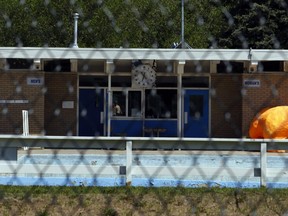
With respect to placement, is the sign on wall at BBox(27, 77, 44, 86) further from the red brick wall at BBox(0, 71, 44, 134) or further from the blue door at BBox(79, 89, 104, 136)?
the blue door at BBox(79, 89, 104, 136)

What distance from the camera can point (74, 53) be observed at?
7.42 meters

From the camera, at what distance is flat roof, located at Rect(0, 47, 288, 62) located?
23.4ft

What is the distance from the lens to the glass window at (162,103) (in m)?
8.41

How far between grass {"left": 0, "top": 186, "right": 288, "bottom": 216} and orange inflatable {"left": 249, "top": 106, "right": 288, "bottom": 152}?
166 inches

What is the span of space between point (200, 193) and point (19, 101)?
5.61m

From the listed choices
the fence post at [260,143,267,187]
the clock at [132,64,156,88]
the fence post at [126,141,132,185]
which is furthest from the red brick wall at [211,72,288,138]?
the fence post at [126,141,132,185]

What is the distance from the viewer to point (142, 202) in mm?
2650

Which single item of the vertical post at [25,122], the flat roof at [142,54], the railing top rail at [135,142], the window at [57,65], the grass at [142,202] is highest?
the flat roof at [142,54]

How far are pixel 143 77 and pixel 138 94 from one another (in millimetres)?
252

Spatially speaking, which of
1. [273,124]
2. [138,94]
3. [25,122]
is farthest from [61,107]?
[273,124]

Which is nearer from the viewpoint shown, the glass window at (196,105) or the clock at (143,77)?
the clock at (143,77)

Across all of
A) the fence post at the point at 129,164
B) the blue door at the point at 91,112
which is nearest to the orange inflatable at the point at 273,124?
the blue door at the point at 91,112

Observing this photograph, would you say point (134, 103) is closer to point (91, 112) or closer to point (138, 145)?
point (91, 112)

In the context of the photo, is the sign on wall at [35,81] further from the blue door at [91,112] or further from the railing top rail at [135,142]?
the railing top rail at [135,142]
